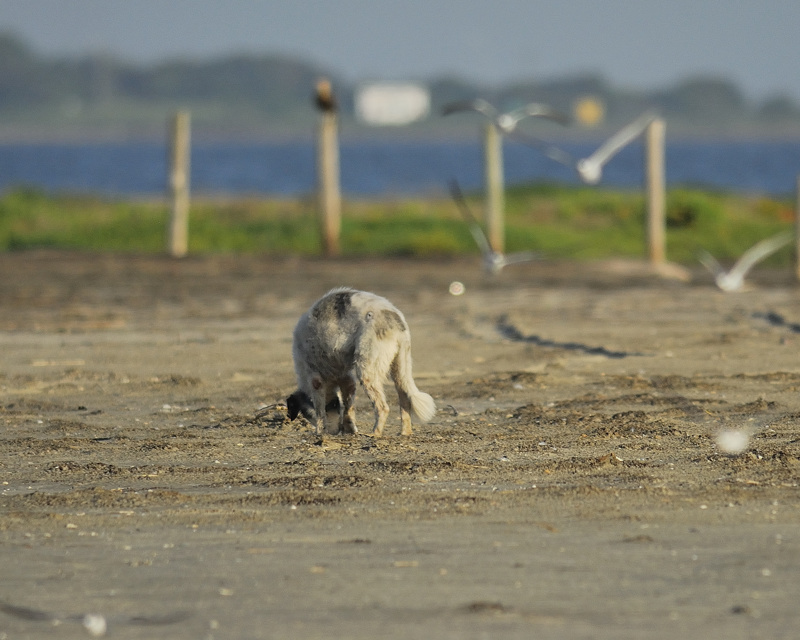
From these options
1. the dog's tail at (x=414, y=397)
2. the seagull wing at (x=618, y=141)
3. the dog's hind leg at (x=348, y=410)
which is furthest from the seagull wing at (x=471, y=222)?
the dog's tail at (x=414, y=397)

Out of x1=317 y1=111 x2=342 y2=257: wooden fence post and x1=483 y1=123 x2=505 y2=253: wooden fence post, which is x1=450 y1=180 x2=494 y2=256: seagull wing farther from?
x1=317 y1=111 x2=342 y2=257: wooden fence post

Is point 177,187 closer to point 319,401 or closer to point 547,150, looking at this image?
point 547,150

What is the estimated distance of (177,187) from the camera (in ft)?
71.1

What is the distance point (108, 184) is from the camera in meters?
62.1

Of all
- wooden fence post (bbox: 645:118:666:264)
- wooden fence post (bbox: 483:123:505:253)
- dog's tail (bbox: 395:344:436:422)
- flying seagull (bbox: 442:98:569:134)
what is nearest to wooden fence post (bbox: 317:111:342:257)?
wooden fence post (bbox: 483:123:505:253)

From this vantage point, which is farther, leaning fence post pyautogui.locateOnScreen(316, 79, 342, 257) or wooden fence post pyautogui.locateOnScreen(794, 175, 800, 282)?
leaning fence post pyautogui.locateOnScreen(316, 79, 342, 257)

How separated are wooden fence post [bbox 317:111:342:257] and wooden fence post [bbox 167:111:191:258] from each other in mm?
2207

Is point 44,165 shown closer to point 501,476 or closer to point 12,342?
point 12,342

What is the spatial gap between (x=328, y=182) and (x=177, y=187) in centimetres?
246

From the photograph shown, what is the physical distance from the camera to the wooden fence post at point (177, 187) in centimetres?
2172

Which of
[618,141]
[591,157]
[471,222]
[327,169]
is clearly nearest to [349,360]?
[591,157]

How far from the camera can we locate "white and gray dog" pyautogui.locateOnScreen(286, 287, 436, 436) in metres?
8.20

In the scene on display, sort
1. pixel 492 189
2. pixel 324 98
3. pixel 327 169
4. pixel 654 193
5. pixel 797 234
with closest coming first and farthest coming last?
1. pixel 797 234
2. pixel 654 193
3. pixel 492 189
4. pixel 327 169
5. pixel 324 98

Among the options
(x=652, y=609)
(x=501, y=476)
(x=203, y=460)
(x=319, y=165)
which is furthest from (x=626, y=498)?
(x=319, y=165)
